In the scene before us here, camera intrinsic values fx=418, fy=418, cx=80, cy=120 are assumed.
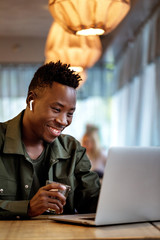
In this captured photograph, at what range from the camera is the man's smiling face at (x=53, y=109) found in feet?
5.34

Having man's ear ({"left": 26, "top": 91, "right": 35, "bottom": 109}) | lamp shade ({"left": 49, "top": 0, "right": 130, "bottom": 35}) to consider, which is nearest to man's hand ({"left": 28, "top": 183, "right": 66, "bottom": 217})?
man's ear ({"left": 26, "top": 91, "right": 35, "bottom": 109})

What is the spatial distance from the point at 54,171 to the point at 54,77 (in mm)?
410

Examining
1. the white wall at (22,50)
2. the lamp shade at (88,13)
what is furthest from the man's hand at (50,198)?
the white wall at (22,50)

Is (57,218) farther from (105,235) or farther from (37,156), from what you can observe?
(37,156)

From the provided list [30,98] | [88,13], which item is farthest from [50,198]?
[88,13]

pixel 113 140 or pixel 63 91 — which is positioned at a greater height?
Answer: pixel 63 91

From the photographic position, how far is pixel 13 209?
5.14 feet

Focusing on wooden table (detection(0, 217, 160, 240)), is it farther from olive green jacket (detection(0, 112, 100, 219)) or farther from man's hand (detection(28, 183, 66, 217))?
olive green jacket (detection(0, 112, 100, 219))

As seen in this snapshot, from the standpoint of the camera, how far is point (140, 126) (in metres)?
5.67

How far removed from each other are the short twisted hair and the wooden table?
55 centimetres

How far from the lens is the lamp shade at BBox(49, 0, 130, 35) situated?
7.58 ft

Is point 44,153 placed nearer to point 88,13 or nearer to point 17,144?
point 17,144

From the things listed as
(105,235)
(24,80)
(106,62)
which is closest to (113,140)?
(106,62)

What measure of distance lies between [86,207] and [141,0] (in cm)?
297
